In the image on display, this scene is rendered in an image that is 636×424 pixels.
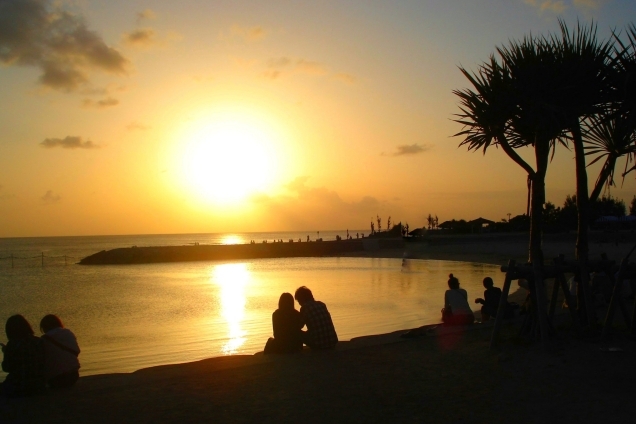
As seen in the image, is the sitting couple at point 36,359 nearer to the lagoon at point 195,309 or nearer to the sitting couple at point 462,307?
the lagoon at point 195,309

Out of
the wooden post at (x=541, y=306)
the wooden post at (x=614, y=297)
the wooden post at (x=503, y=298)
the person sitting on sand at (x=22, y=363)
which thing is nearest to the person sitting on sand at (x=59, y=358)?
the person sitting on sand at (x=22, y=363)

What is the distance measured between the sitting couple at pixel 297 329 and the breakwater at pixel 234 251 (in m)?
56.9

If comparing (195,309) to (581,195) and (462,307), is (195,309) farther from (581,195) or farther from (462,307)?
(581,195)

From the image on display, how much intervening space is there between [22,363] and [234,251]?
63.6 meters

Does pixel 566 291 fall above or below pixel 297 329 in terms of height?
above

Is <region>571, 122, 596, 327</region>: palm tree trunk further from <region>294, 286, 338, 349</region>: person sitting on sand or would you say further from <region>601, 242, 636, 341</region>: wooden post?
<region>294, 286, 338, 349</region>: person sitting on sand

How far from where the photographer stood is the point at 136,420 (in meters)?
5.37

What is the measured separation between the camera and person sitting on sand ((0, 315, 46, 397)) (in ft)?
20.6

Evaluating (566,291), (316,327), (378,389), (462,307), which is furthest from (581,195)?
(378,389)

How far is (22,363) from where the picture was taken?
6.25 metres

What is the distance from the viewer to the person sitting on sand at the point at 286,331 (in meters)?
8.60

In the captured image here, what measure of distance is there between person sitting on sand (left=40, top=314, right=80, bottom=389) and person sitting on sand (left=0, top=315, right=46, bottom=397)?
A: 19cm

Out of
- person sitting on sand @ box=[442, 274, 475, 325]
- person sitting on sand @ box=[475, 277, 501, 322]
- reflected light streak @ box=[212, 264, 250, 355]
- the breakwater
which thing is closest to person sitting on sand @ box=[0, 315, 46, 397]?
reflected light streak @ box=[212, 264, 250, 355]

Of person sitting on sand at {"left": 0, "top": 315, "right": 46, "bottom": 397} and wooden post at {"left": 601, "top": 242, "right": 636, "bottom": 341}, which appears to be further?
wooden post at {"left": 601, "top": 242, "right": 636, "bottom": 341}
